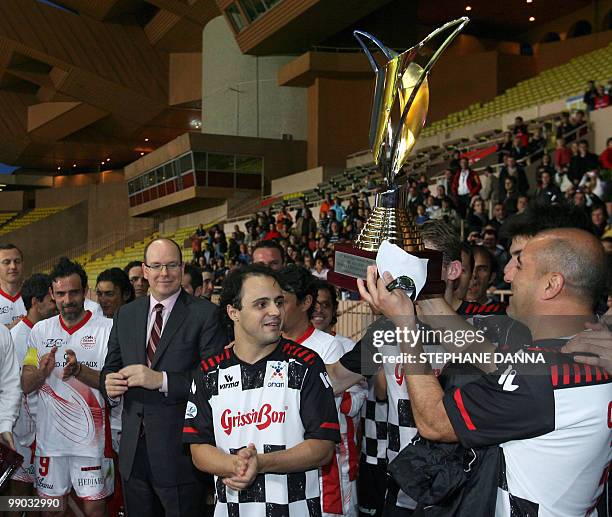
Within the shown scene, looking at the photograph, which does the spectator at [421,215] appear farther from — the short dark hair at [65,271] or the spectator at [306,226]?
the short dark hair at [65,271]

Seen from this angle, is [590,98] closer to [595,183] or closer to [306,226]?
[595,183]

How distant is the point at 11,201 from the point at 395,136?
44389 mm

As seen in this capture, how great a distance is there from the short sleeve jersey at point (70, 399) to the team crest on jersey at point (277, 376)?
1931 mm

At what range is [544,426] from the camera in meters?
1.86

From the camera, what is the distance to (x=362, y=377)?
3.28m

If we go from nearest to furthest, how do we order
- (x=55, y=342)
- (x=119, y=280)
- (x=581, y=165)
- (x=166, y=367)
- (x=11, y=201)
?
1. (x=166, y=367)
2. (x=55, y=342)
3. (x=119, y=280)
4. (x=581, y=165)
5. (x=11, y=201)

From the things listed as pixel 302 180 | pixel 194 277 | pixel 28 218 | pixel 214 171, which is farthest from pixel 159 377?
pixel 28 218

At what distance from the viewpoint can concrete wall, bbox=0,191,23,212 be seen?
4247 centimetres

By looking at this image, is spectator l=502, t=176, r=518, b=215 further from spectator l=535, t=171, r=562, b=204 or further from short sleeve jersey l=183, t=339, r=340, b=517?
short sleeve jersey l=183, t=339, r=340, b=517

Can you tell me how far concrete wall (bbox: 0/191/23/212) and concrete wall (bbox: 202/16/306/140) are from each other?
18344 mm

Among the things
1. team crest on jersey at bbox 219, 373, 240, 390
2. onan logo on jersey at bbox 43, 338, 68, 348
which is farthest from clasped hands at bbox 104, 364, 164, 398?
onan logo on jersey at bbox 43, 338, 68, 348

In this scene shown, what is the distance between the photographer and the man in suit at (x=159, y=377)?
11.6 feet

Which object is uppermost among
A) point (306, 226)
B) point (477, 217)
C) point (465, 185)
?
point (306, 226)

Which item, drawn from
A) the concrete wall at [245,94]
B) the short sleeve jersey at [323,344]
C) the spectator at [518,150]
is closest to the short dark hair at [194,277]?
the short sleeve jersey at [323,344]
